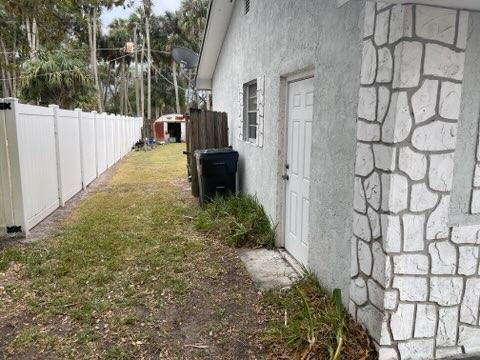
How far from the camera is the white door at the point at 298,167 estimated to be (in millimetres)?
4352

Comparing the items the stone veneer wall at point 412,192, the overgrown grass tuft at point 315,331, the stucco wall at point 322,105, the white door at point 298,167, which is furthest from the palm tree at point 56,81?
the stone veneer wall at point 412,192

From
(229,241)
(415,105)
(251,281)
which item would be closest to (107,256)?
(229,241)

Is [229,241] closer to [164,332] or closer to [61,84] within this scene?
[164,332]

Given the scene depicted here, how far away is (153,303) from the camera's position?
390 cm

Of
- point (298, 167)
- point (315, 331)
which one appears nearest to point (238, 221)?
point (298, 167)

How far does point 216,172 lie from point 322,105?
4.04 m

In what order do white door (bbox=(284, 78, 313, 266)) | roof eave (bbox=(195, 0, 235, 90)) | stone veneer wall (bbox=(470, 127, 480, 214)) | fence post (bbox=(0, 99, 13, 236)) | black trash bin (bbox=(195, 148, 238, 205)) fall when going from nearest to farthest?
1. stone veneer wall (bbox=(470, 127, 480, 214))
2. white door (bbox=(284, 78, 313, 266))
3. fence post (bbox=(0, 99, 13, 236))
4. black trash bin (bbox=(195, 148, 238, 205))
5. roof eave (bbox=(195, 0, 235, 90))

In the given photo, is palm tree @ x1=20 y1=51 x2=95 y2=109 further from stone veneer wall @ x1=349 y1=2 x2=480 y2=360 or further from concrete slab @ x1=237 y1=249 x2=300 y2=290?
stone veneer wall @ x1=349 y1=2 x2=480 y2=360

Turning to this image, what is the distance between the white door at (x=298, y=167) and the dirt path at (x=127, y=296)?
827 mm

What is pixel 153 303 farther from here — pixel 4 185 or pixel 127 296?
pixel 4 185

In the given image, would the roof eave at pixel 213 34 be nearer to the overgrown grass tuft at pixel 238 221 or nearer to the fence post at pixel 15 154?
the overgrown grass tuft at pixel 238 221

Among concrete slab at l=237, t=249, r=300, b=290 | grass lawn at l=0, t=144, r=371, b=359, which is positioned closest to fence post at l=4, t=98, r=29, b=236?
grass lawn at l=0, t=144, r=371, b=359

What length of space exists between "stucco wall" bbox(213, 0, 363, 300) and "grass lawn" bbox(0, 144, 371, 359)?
0.48 metres

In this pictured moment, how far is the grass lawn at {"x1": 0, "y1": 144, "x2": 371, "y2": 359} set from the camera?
3.12 meters
